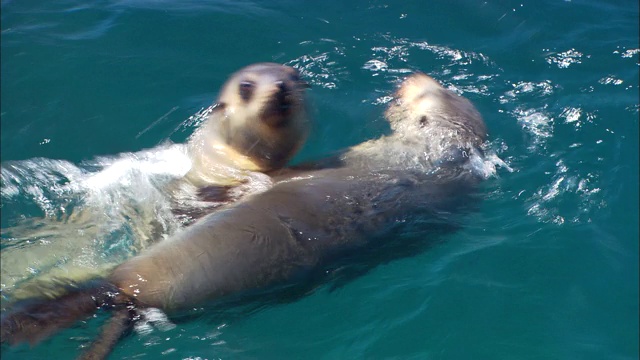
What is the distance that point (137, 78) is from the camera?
295 inches

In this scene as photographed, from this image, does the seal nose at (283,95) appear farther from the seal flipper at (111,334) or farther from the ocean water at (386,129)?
the seal flipper at (111,334)

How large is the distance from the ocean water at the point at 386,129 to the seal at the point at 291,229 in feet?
0.58

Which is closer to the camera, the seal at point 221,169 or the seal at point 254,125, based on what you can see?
the seal at point 221,169

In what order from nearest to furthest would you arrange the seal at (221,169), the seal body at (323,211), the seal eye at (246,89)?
the seal body at (323,211), the seal at (221,169), the seal eye at (246,89)

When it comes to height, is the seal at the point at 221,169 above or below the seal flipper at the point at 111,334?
above

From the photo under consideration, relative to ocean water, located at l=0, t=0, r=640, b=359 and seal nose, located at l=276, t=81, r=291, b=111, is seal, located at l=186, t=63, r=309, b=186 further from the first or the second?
ocean water, located at l=0, t=0, r=640, b=359

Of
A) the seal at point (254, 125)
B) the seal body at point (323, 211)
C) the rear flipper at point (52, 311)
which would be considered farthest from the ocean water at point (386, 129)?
the seal at point (254, 125)

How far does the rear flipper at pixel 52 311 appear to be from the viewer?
3.99m

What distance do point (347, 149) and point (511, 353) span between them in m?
2.16

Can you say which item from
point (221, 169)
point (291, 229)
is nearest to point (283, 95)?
point (221, 169)

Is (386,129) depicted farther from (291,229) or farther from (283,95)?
(291,229)

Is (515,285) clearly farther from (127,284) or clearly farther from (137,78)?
(137,78)

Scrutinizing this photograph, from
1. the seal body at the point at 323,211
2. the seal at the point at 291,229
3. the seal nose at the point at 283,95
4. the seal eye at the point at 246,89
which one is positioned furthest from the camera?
the seal eye at the point at 246,89

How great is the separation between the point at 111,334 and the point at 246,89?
83.5 inches
